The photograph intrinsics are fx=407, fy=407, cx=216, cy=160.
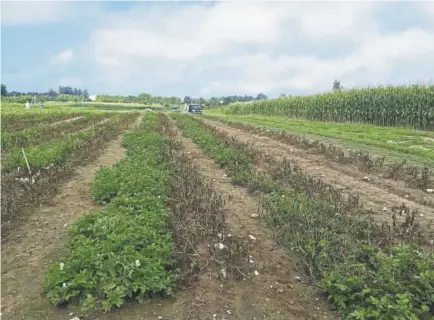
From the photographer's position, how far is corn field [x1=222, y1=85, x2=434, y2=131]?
77.3 feet

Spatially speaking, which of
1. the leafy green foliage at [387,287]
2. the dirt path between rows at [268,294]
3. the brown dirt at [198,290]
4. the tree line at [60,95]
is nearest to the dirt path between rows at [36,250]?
the brown dirt at [198,290]

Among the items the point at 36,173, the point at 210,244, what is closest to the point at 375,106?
the point at 36,173

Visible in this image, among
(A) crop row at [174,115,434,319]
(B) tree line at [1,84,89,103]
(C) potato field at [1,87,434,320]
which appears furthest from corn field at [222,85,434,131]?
(B) tree line at [1,84,89,103]

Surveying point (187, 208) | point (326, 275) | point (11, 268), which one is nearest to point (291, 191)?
point (187, 208)

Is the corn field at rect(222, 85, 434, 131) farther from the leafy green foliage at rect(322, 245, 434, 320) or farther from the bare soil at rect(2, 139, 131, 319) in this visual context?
the leafy green foliage at rect(322, 245, 434, 320)

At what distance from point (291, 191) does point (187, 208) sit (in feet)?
6.62

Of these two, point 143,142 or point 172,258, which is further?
point 143,142

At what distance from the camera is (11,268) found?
4719 mm

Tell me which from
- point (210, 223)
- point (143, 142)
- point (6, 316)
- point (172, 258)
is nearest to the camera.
Result: point (6, 316)

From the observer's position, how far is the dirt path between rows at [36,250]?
12.8ft

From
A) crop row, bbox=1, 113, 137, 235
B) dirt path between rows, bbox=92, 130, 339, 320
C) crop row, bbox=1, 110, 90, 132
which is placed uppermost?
crop row, bbox=1, 110, 90, 132

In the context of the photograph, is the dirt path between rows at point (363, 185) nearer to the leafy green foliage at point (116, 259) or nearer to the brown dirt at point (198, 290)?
the brown dirt at point (198, 290)

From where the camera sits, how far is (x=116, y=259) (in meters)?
4.04

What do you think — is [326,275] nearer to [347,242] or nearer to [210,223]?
[347,242]
